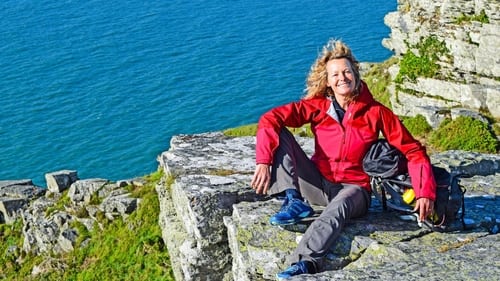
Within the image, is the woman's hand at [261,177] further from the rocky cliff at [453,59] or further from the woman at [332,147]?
the rocky cliff at [453,59]

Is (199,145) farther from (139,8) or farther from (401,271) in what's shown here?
(139,8)

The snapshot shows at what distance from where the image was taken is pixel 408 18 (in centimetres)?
2358

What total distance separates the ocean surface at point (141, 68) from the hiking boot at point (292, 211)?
36065 millimetres

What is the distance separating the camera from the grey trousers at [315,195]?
9320 millimetres

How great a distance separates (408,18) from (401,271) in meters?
16.3

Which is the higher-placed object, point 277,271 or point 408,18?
point 408,18

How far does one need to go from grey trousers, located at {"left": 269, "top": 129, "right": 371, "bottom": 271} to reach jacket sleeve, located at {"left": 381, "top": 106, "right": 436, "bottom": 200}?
793 mm

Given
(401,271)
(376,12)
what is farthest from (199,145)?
(376,12)

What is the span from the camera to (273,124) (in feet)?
33.0

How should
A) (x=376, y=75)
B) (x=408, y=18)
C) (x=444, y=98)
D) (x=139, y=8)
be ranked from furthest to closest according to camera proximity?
(x=139, y=8) → (x=376, y=75) → (x=408, y=18) → (x=444, y=98)

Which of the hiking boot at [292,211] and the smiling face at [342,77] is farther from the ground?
A: the smiling face at [342,77]

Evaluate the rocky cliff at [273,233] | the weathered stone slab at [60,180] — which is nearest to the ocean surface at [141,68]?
the weathered stone slab at [60,180]

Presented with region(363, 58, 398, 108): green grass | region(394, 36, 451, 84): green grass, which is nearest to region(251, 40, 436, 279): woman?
region(394, 36, 451, 84): green grass

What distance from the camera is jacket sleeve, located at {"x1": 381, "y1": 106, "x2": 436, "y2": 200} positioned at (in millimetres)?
9516
